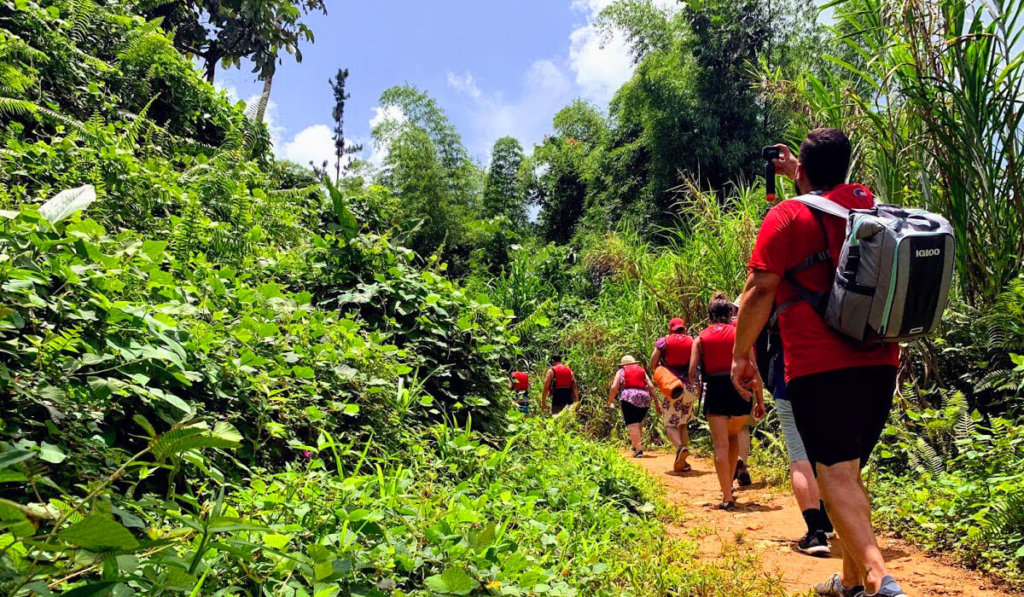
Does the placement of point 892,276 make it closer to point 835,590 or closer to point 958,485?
point 835,590

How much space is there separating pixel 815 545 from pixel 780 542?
0.99 ft

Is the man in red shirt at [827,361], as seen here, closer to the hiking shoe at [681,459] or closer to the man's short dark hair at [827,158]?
the man's short dark hair at [827,158]

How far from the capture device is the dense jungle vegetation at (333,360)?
173 centimetres

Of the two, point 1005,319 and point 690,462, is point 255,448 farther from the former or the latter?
point 690,462

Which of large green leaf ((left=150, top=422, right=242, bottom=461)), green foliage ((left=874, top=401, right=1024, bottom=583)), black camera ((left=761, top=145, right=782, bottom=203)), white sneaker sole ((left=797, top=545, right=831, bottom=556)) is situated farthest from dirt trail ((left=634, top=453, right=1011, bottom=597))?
large green leaf ((left=150, top=422, right=242, bottom=461))

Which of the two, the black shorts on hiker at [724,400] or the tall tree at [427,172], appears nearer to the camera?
the black shorts on hiker at [724,400]

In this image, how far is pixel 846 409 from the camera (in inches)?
90.8

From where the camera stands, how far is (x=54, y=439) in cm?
180

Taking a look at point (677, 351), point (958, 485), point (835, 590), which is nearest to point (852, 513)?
point (835, 590)

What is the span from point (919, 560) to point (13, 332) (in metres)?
4.31

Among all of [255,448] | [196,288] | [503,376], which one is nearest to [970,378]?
[503,376]

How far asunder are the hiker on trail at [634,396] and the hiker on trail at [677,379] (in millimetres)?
917

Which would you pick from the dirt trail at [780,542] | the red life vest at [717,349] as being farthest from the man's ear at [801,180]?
the red life vest at [717,349]

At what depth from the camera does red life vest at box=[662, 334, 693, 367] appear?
6.50 meters
